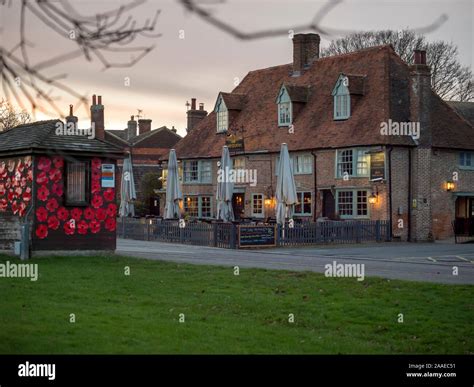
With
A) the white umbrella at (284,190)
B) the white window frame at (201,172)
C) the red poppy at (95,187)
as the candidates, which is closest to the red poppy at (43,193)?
the red poppy at (95,187)

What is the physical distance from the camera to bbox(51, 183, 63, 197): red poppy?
92.6ft

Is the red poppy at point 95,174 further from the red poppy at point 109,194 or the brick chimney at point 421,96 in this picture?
the brick chimney at point 421,96

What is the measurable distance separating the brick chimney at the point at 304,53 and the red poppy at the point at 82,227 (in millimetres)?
26391

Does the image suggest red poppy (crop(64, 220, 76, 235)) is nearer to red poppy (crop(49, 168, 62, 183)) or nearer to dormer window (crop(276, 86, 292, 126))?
red poppy (crop(49, 168, 62, 183))

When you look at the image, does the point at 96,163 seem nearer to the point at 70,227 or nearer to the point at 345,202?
the point at 70,227

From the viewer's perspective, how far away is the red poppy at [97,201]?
96.1ft

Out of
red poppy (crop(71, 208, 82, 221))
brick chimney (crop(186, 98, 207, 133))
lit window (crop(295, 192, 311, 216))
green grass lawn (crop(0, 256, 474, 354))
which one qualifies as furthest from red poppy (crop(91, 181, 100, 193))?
brick chimney (crop(186, 98, 207, 133))

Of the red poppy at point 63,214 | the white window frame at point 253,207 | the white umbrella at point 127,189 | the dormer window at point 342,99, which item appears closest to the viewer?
the red poppy at point 63,214

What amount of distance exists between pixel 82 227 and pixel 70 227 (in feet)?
1.58

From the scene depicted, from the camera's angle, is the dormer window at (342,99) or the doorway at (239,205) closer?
the dormer window at (342,99)

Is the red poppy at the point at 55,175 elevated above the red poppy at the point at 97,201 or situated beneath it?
elevated above

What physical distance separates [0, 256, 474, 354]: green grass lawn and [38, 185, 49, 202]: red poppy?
251 inches

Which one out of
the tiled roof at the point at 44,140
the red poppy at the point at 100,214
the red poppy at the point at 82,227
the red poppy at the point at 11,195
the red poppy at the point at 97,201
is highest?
the tiled roof at the point at 44,140

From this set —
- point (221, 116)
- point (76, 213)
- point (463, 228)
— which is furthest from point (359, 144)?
point (76, 213)
